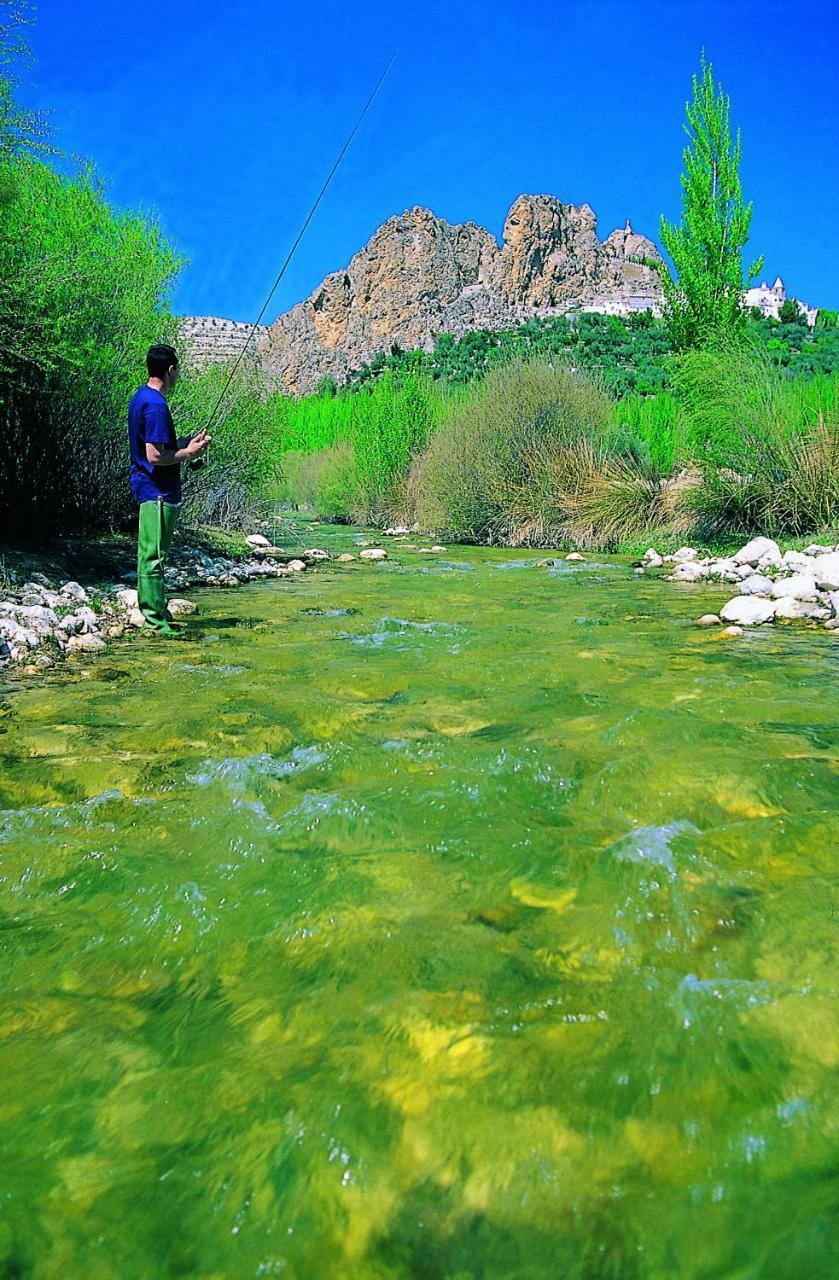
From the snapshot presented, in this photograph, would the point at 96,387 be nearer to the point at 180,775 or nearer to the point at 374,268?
the point at 180,775

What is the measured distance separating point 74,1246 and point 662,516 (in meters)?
12.8

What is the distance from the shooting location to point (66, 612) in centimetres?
569

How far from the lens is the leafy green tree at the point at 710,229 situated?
48.9 ft

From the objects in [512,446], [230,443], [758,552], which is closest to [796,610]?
[758,552]

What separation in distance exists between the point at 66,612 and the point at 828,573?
6.08m

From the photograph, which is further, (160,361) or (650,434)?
(650,434)

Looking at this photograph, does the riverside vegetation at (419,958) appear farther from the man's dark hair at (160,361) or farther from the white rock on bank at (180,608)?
the man's dark hair at (160,361)

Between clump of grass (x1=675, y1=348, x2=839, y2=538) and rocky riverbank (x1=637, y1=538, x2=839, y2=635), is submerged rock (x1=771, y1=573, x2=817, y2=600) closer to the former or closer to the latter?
rocky riverbank (x1=637, y1=538, x2=839, y2=635)

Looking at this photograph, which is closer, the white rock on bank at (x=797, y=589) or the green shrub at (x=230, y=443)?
the white rock on bank at (x=797, y=589)

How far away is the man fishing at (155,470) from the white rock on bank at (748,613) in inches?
157

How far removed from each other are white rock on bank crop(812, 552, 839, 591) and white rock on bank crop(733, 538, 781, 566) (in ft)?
6.49

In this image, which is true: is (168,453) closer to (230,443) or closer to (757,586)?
(757,586)

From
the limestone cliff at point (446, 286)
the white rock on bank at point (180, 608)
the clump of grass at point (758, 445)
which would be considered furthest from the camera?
the limestone cliff at point (446, 286)

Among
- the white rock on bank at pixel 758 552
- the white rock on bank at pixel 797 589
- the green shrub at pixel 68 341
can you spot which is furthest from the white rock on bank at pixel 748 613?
the green shrub at pixel 68 341
